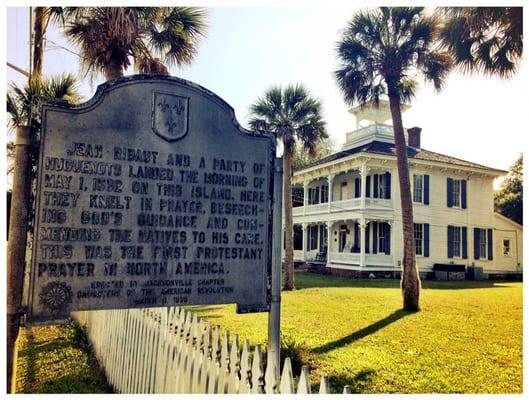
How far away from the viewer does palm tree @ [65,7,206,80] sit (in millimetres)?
8117

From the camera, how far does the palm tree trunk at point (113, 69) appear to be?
8398 mm

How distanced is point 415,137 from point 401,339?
22.9 m

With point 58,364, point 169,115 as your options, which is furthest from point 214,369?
point 58,364

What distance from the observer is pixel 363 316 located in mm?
11078

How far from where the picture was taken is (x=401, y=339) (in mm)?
8617

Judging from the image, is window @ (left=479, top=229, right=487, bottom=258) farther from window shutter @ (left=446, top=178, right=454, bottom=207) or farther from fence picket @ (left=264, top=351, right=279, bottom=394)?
fence picket @ (left=264, top=351, right=279, bottom=394)

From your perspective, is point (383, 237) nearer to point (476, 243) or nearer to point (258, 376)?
point (476, 243)

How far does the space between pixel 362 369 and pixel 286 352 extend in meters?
1.25

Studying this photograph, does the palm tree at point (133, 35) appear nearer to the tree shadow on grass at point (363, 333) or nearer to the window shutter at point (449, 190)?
the tree shadow on grass at point (363, 333)

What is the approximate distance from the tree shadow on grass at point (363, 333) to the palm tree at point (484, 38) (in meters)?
6.55

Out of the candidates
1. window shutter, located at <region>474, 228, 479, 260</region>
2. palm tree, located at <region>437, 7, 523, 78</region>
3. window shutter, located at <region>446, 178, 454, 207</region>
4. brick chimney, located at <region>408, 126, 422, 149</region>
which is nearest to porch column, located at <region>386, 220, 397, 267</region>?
window shutter, located at <region>446, 178, 454, 207</region>

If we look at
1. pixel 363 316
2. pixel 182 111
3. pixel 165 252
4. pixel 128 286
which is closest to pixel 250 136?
pixel 182 111

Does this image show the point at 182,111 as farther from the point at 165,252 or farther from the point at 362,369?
the point at 362,369

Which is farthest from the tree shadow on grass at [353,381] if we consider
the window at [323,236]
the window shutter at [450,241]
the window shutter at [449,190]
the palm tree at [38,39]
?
the window at [323,236]
